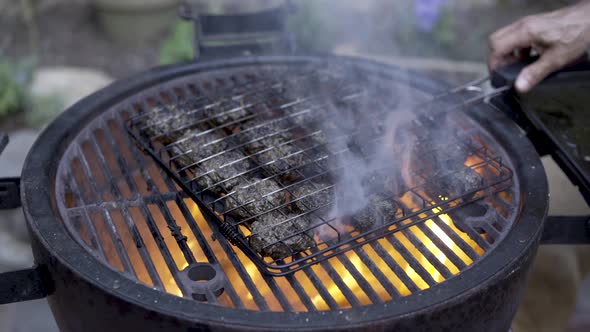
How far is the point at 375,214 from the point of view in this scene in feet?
5.87

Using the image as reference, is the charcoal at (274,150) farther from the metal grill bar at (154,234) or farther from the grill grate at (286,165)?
→ the metal grill bar at (154,234)

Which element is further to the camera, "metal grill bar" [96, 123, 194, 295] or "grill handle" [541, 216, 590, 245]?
"grill handle" [541, 216, 590, 245]

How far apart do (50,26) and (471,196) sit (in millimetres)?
5843

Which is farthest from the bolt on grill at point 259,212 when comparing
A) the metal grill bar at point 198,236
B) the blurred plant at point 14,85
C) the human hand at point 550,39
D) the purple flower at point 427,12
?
the purple flower at point 427,12

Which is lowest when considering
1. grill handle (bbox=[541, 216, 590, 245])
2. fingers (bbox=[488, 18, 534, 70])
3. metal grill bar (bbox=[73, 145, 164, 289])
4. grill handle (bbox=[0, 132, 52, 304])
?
grill handle (bbox=[541, 216, 590, 245])

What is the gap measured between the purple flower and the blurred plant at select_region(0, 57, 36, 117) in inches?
137

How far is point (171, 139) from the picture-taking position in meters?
2.15

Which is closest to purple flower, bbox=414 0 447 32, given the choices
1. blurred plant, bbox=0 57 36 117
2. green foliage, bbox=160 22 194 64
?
green foliage, bbox=160 22 194 64

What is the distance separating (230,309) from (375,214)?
0.58 meters

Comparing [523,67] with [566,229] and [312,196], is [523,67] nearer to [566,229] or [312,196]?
[566,229]

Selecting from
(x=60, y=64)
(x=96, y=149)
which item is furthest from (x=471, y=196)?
(x=60, y=64)

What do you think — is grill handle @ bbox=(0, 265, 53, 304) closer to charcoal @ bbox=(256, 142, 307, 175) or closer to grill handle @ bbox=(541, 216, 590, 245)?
charcoal @ bbox=(256, 142, 307, 175)

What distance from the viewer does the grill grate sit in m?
1.71

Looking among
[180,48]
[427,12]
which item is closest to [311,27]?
[427,12]
